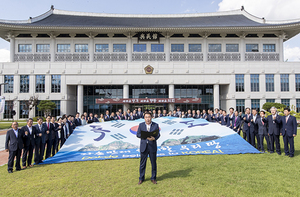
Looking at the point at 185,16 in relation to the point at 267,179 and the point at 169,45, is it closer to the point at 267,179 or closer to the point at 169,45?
the point at 169,45

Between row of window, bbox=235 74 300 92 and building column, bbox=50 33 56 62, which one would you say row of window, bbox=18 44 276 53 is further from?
row of window, bbox=235 74 300 92

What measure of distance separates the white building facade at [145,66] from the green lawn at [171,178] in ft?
61.5

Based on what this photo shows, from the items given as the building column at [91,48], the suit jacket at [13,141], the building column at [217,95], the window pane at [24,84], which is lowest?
the suit jacket at [13,141]

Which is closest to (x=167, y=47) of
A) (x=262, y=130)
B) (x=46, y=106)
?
(x=46, y=106)

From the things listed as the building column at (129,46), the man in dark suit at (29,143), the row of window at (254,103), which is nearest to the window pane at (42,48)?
the building column at (129,46)

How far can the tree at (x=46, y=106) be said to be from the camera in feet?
79.9

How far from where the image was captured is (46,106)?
2436cm

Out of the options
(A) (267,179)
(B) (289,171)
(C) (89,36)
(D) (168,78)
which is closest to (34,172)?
(A) (267,179)

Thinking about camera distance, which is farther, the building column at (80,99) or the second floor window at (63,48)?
the second floor window at (63,48)

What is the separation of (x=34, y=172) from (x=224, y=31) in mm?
29284

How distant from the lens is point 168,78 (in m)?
26.0

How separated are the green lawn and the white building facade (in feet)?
61.5

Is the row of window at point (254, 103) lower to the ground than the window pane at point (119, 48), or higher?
lower

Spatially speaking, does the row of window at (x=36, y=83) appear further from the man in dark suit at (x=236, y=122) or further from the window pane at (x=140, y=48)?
the man in dark suit at (x=236, y=122)
